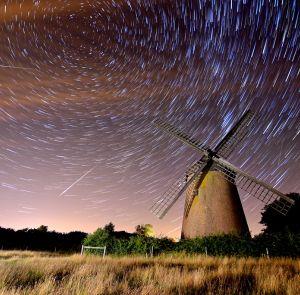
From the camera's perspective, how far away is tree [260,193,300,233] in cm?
2975

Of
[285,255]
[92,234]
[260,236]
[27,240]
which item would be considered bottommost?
[285,255]

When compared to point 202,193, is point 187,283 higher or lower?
lower

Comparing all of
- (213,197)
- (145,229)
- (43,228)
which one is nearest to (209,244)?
(213,197)

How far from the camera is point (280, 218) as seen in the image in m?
31.3

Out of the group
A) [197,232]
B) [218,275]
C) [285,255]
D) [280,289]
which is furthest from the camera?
[197,232]

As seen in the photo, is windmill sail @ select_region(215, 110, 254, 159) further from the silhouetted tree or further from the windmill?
the silhouetted tree

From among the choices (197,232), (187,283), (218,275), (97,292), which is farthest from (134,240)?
(97,292)

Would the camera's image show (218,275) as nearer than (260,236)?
Yes

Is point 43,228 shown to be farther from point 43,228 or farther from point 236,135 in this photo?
point 236,135

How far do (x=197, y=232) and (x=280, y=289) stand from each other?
11939 millimetres

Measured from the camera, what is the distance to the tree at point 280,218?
1171 inches

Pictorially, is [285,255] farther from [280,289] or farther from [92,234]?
[92,234]

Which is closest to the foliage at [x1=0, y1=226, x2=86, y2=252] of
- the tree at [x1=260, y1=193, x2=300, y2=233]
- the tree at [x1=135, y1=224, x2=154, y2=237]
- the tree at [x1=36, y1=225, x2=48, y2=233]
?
the tree at [x1=36, y1=225, x2=48, y2=233]

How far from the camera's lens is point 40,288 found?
626 cm
